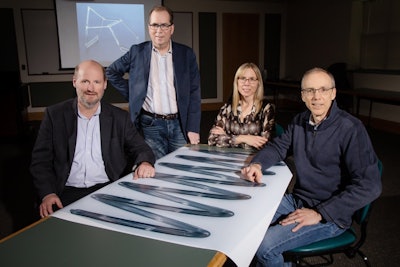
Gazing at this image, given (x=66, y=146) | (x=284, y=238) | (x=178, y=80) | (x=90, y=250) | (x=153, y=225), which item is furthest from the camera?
(x=178, y=80)

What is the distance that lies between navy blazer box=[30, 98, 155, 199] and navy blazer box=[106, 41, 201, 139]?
517mm

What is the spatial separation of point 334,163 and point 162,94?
4.00 feet

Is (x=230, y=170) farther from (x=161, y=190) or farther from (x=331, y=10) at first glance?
(x=331, y=10)

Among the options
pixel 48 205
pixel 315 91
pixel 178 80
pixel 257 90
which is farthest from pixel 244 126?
pixel 48 205

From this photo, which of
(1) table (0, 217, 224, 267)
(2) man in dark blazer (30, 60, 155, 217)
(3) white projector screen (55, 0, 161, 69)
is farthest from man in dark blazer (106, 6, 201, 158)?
(3) white projector screen (55, 0, 161, 69)

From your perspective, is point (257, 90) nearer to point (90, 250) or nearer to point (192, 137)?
point (192, 137)

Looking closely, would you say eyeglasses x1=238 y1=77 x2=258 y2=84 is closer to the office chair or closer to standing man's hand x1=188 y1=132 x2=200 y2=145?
standing man's hand x1=188 y1=132 x2=200 y2=145

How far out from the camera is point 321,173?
156 cm

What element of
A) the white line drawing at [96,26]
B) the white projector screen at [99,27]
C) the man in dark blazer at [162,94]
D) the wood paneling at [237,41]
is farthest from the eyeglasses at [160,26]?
the wood paneling at [237,41]

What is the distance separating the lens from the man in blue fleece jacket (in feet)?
4.62

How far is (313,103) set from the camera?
1546 mm

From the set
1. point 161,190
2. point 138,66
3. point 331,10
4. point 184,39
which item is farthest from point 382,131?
point 161,190

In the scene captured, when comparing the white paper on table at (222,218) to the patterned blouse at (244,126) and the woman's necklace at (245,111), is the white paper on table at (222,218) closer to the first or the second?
the patterned blouse at (244,126)

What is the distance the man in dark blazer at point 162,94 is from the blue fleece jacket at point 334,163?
31.4 inches
